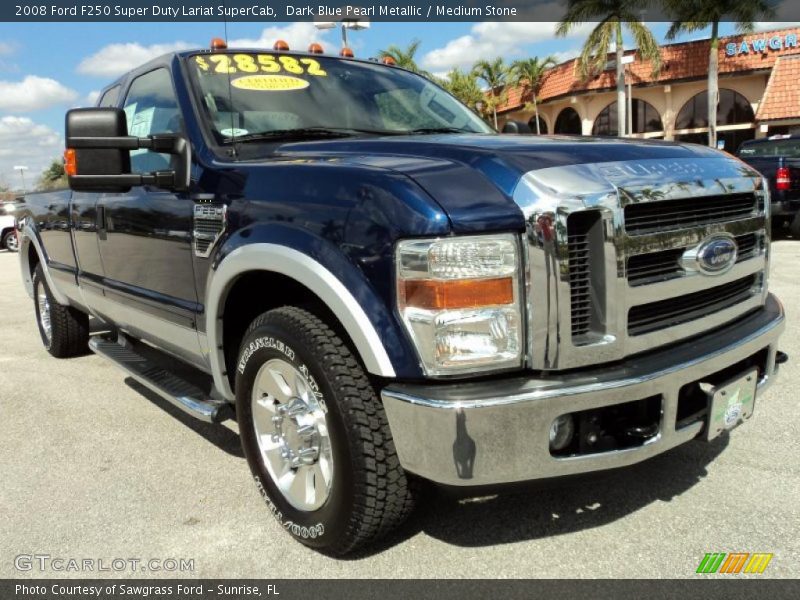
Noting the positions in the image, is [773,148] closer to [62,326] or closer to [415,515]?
[62,326]

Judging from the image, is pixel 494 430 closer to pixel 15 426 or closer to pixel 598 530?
pixel 598 530

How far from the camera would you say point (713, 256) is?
2381 mm

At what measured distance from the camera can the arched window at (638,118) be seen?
99.2ft

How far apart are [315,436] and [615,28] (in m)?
28.0

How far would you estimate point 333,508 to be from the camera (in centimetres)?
232


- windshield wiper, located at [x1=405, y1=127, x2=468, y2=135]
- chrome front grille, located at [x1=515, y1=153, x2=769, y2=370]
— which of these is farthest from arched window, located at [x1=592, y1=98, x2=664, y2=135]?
chrome front grille, located at [x1=515, y1=153, x2=769, y2=370]

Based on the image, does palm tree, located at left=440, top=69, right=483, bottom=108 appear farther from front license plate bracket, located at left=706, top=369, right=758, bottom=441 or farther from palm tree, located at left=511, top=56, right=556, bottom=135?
front license plate bracket, located at left=706, top=369, right=758, bottom=441

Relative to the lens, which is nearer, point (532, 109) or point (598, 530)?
point (598, 530)

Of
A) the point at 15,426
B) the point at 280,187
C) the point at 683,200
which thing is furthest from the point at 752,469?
the point at 15,426

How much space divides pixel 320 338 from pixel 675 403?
3.74 feet

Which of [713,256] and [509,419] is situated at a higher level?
[713,256]

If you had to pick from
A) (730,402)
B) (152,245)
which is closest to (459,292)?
(730,402)

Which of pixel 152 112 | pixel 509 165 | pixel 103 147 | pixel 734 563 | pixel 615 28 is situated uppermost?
pixel 615 28
